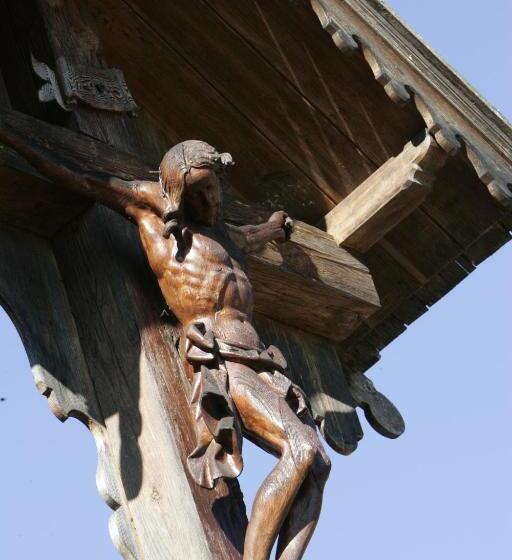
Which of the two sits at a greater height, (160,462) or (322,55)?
(322,55)

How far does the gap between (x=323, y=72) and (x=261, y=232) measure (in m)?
0.78

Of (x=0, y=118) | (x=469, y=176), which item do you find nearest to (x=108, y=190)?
(x=0, y=118)

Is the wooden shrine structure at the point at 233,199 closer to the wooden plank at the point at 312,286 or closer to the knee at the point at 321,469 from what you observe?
the wooden plank at the point at 312,286

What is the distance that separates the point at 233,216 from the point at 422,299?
1.14 meters

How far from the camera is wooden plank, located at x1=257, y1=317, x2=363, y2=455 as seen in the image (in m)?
7.12

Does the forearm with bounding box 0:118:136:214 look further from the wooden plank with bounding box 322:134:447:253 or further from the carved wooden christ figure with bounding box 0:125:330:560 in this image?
the wooden plank with bounding box 322:134:447:253

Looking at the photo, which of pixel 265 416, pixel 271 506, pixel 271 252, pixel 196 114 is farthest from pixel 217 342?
pixel 196 114

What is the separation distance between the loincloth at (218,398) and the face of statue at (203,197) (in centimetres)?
41

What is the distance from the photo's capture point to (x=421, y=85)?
23.1ft

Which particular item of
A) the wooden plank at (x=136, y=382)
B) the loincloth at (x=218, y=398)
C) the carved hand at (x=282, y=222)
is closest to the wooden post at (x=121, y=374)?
the wooden plank at (x=136, y=382)

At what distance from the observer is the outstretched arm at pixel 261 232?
6789 mm

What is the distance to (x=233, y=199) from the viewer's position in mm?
7203

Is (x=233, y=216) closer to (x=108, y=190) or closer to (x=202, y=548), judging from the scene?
(x=108, y=190)

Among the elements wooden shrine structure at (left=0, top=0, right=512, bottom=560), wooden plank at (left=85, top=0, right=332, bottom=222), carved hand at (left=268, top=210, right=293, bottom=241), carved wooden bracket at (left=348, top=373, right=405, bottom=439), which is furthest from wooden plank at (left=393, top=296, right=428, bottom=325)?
carved hand at (left=268, top=210, right=293, bottom=241)
